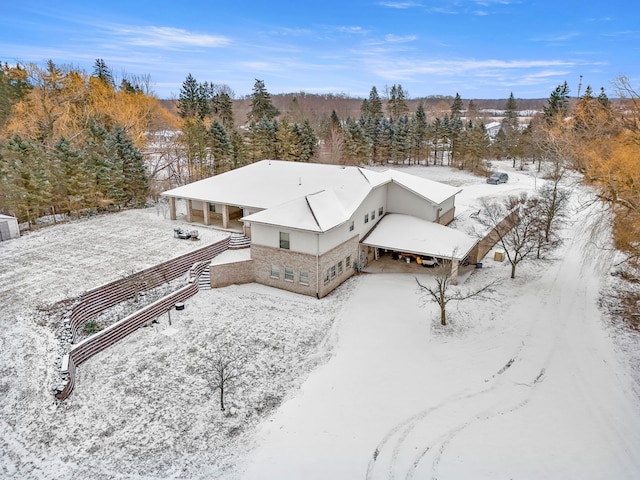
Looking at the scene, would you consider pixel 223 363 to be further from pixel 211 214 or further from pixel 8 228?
pixel 8 228

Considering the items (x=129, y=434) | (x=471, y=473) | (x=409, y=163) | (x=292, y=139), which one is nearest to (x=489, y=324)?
(x=471, y=473)

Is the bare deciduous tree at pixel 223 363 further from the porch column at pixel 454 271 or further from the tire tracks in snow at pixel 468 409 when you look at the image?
the porch column at pixel 454 271

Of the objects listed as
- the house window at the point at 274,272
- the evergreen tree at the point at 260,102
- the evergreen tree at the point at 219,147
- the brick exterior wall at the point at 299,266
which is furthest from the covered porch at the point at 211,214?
the evergreen tree at the point at 260,102

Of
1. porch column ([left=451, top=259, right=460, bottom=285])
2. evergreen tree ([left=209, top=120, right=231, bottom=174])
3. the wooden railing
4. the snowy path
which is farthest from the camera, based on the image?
evergreen tree ([left=209, top=120, right=231, bottom=174])

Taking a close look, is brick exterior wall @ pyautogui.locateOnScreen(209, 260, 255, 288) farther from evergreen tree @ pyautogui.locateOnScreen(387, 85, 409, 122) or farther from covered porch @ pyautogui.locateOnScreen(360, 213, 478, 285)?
evergreen tree @ pyautogui.locateOnScreen(387, 85, 409, 122)

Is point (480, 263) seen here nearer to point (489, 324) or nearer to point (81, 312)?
point (489, 324)

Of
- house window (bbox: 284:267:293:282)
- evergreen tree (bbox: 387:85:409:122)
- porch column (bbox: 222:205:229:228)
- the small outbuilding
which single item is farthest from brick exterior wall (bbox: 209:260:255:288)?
evergreen tree (bbox: 387:85:409:122)
